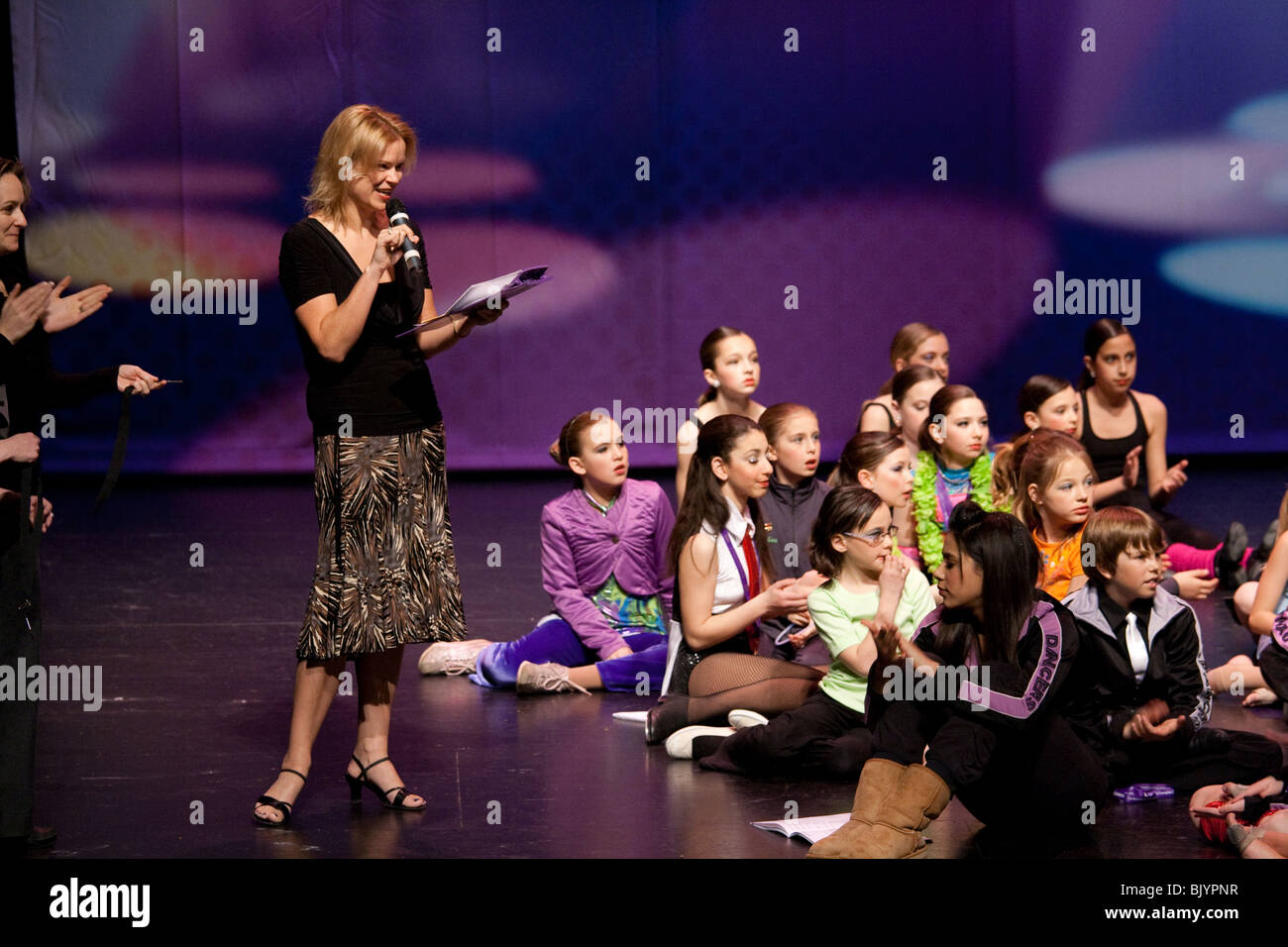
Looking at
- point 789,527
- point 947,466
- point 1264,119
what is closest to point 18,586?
point 789,527

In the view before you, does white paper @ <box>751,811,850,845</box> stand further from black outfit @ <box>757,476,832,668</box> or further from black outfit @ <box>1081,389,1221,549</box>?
black outfit @ <box>1081,389,1221,549</box>

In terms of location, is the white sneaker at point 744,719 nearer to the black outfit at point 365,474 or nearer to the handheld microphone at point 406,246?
the black outfit at point 365,474

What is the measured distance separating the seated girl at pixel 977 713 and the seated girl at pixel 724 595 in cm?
74

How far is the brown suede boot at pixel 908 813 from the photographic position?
2.66m

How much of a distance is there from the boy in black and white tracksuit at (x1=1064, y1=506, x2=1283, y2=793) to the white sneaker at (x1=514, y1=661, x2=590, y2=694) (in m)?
1.47

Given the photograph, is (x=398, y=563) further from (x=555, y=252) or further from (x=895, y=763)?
(x=555, y=252)

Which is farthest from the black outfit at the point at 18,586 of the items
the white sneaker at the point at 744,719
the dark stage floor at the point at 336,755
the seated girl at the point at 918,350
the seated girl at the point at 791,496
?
the seated girl at the point at 918,350

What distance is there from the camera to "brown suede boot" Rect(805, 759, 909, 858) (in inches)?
106

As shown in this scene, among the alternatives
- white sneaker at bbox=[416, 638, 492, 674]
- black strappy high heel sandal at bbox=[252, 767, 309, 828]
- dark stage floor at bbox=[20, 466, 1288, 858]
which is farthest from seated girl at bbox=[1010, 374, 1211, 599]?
black strappy high heel sandal at bbox=[252, 767, 309, 828]

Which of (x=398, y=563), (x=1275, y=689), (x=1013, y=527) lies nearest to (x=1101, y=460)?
(x=1275, y=689)

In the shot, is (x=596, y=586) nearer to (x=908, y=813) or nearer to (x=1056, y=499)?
(x=1056, y=499)

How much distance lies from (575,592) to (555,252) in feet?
14.6
